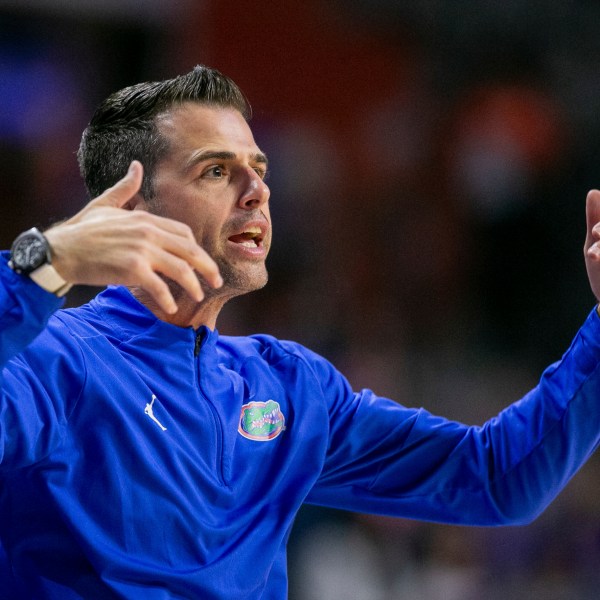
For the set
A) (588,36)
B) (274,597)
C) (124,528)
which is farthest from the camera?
(588,36)

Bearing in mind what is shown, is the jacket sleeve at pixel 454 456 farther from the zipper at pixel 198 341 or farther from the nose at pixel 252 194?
the nose at pixel 252 194

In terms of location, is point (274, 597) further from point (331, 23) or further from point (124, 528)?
point (331, 23)

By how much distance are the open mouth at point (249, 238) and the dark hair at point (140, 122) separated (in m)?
0.30

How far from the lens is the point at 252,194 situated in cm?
279

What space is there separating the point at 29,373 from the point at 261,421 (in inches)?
30.7

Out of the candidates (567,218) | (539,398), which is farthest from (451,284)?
(539,398)

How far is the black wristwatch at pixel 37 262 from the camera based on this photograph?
1864mm

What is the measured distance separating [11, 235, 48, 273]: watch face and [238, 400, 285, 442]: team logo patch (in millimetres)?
1010

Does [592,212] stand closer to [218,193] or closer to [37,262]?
[218,193]

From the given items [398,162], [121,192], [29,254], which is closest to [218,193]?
[121,192]

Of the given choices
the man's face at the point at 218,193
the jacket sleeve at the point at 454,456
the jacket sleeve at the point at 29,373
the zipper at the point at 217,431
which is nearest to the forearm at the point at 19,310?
the jacket sleeve at the point at 29,373

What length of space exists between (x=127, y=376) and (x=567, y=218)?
512 cm

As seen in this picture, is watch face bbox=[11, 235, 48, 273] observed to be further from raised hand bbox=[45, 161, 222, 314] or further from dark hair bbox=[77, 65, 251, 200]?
dark hair bbox=[77, 65, 251, 200]

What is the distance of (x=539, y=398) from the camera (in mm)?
2891
